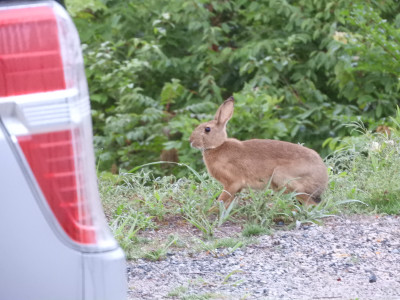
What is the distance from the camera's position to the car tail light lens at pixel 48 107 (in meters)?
2.32

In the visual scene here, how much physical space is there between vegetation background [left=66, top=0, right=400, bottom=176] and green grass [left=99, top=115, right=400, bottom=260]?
1.81 meters

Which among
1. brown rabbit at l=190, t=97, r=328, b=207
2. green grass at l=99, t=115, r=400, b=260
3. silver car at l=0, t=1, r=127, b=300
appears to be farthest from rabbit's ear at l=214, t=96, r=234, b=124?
silver car at l=0, t=1, r=127, b=300

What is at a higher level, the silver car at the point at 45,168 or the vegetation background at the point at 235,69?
the silver car at the point at 45,168

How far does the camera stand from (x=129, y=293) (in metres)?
4.31

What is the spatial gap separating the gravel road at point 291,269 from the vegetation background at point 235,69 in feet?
10.9

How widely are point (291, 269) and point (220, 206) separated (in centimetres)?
110

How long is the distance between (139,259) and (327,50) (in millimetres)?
6180

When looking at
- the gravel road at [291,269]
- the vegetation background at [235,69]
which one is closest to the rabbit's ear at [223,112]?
the gravel road at [291,269]

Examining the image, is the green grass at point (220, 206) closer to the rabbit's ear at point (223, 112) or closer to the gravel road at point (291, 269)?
the gravel road at point (291, 269)

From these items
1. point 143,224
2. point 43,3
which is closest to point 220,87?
point 143,224

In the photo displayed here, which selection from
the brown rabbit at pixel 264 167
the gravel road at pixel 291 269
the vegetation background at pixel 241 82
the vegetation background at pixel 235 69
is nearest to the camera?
the gravel road at pixel 291 269

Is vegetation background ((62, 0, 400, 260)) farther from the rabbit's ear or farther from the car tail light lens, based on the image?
the car tail light lens

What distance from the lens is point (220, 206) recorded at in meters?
5.69

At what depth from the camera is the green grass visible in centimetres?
520
